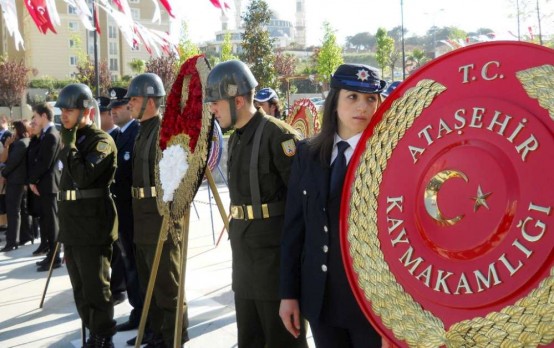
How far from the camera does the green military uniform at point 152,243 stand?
14.2 ft

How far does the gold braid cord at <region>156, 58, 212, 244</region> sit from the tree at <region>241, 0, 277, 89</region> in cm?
2197

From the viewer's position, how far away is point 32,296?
6469 millimetres

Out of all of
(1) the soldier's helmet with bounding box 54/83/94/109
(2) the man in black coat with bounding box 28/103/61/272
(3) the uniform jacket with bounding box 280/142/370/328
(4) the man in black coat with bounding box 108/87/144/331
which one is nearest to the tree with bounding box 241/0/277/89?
(2) the man in black coat with bounding box 28/103/61/272

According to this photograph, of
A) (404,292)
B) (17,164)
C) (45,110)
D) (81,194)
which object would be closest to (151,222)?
(81,194)

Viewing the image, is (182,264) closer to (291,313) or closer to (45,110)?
(291,313)

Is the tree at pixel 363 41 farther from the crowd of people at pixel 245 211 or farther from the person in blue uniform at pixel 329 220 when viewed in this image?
the person in blue uniform at pixel 329 220

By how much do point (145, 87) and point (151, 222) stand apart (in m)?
1.07

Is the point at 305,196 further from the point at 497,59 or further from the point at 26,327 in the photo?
the point at 26,327

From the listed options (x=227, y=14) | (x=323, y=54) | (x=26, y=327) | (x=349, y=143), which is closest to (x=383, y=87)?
(x=349, y=143)

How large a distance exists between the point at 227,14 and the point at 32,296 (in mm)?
4057

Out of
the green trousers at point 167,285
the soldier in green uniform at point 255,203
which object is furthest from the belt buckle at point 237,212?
the green trousers at point 167,285

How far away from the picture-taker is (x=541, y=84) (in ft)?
4.82

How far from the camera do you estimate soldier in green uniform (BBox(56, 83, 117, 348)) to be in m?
4.43

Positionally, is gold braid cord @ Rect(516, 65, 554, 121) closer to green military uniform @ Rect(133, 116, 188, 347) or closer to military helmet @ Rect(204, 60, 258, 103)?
military helmet @ Rect(204, 60, 258, 103)
